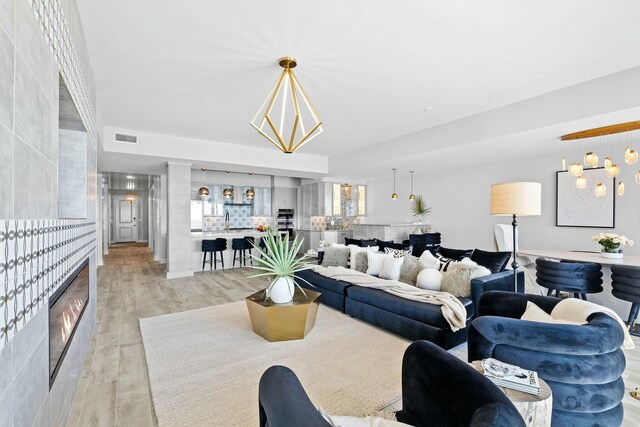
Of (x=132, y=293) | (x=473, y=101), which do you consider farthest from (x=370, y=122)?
(x=132, y=293)

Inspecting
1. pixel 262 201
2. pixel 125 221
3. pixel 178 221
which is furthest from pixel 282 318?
pixel 125 221

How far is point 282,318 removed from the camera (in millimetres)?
3297

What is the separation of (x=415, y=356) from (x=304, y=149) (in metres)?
6.28

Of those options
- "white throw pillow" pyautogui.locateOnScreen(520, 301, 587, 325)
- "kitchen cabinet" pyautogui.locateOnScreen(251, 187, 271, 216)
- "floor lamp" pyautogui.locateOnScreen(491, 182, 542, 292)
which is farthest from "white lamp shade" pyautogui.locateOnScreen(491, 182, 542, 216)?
"kitchen cabinet" pyautogui.locateOnScreen(251, 187, 271, 216)

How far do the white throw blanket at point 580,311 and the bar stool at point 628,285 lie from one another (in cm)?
212

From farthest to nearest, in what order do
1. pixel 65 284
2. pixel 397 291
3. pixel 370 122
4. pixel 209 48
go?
pixel 370 122 → pixel 397 291 → pixel 209 48 → pixel 65 284

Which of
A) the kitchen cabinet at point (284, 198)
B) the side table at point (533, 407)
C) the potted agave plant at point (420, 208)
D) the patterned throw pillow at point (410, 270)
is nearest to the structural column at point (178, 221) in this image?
the kitchen cabinet at point (284, 198)

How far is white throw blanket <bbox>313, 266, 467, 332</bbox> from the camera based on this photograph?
119 inches

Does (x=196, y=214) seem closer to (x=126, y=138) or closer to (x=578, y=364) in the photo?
(x=126, y=138)

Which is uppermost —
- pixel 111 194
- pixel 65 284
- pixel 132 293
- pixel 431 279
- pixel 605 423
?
pixel 111 194

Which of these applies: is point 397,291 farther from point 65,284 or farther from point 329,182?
point 329,182

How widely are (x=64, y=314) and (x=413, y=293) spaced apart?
3.09 metres

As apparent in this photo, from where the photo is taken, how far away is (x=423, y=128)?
568 centimetres

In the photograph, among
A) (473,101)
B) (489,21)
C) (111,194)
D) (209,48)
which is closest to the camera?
(489,21)
